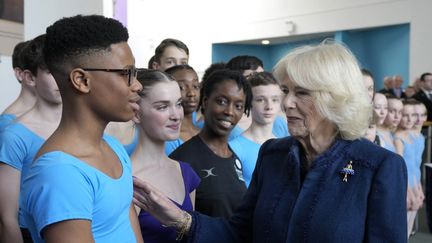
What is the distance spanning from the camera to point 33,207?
1389 mm

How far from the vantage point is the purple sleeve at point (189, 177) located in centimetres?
244

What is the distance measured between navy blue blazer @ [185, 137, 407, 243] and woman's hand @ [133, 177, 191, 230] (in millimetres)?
305

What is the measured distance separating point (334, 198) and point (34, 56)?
1671 mm

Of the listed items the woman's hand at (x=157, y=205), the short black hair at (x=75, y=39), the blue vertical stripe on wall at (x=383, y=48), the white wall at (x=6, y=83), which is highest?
the blue vertical stripe on wall at (x=383, y=48)

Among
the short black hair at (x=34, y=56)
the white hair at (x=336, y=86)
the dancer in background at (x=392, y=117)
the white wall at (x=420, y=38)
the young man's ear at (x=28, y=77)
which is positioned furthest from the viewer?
the white wall at (x=420, y=38)

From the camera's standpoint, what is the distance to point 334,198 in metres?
1.83

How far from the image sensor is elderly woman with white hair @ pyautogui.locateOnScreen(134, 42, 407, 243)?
1786mm

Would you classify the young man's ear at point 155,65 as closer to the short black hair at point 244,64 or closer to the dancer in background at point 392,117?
the short black hair at point 244,64

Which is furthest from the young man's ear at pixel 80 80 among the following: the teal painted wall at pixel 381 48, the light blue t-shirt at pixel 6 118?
the teal painted wall at pixel 381 48

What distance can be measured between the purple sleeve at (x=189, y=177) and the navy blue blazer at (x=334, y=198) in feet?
1.57

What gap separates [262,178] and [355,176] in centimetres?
39

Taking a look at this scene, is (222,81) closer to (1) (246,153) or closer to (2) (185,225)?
(1) (246,153)

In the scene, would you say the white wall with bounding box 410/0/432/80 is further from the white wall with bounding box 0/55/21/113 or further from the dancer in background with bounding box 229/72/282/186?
the white wall with bounding box 0/55/21/113

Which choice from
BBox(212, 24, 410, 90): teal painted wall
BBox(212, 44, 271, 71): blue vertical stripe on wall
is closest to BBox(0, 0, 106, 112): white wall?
BBox(212, 24, 410, 90): teal painted wall
